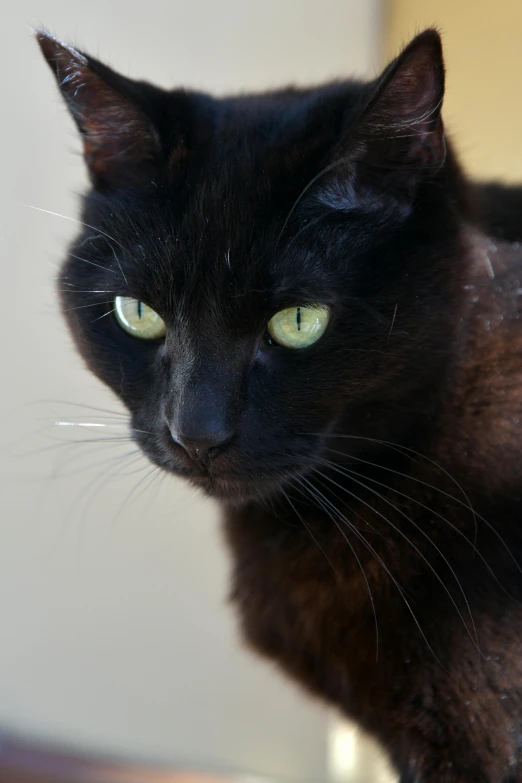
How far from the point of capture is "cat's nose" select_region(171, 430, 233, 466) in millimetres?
781

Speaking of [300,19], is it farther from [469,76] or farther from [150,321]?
[150,321]

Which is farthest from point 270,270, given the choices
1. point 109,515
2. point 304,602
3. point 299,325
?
→ point 109,515

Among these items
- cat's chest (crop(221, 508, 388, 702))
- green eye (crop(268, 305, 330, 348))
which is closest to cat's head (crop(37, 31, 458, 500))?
green eye (crop(268, 305, 330, 348))

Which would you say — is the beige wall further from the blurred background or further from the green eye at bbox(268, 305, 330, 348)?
the green eye at bbox(268, 305, 330, 348)

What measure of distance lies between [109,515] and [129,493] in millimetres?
344

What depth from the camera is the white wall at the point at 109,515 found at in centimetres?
119

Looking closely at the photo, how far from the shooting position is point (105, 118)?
0.90m

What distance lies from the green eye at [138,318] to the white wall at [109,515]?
0.66 ft

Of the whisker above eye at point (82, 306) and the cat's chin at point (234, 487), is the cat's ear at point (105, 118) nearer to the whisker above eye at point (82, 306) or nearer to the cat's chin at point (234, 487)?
the whisker above eye at point (82, 306)

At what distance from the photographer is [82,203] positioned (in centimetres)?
101

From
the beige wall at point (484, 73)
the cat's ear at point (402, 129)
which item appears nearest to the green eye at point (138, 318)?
the cat's ear at point (402, 129)

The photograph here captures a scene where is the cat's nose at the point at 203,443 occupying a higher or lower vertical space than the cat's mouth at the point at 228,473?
higher

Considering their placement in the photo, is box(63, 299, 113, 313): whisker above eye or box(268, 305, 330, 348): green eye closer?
box(268, 305, 330, 348): green eye

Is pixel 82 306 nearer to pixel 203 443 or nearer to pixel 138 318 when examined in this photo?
pixel 138 318
